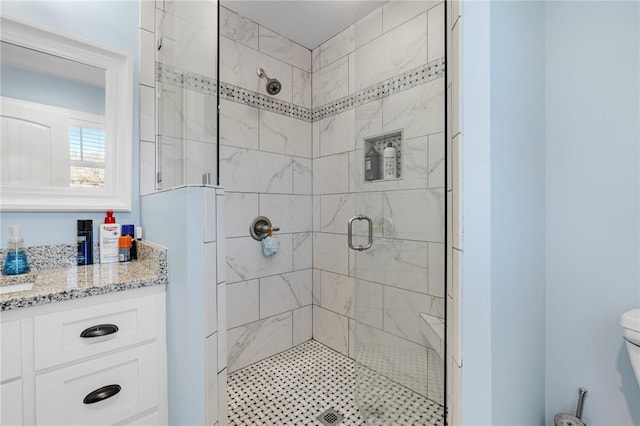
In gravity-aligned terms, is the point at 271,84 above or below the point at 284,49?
below

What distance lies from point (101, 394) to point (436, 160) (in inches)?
57.9

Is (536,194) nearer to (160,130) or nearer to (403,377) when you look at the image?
(403,377)

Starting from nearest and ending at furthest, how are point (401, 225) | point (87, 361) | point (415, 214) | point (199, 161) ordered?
point (87, 361) < point (199, 161) < point (415, 214) < point (401, 225)

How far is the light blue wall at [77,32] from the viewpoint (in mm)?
Result: 1246

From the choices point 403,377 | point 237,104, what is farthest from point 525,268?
point 237,104

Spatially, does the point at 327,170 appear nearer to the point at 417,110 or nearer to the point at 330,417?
the point at 417,110

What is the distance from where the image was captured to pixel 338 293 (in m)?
2.17

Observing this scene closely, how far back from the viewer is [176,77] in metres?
1.32

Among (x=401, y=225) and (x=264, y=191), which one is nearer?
(x=401, y=225)

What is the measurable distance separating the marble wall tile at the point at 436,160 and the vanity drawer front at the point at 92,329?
118 centimetres

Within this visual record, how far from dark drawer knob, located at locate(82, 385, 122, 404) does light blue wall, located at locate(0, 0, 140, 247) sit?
2.41 feet

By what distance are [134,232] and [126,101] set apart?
70cm

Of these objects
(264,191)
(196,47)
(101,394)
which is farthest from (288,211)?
(101,394)

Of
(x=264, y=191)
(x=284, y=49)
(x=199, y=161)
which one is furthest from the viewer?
(x=284, y=49)
